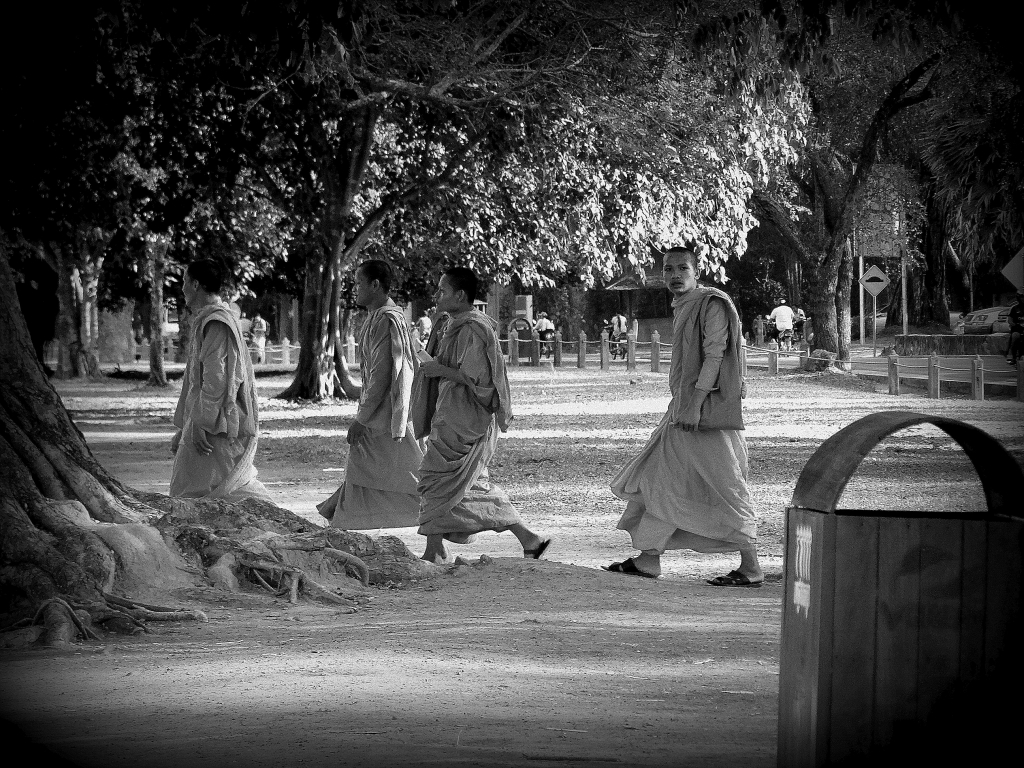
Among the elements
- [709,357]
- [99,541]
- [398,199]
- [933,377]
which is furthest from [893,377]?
[99,541]

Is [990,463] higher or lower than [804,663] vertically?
higher

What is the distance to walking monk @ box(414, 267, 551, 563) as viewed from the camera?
7.93 meters

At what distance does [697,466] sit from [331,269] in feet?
52.3

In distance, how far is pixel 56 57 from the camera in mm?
16484

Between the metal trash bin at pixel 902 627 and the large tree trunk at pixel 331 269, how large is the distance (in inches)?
738

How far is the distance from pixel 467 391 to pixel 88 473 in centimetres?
233

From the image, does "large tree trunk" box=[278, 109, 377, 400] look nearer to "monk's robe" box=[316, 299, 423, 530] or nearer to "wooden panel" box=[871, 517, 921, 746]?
"monk's robe" box=[316, 299, 423, 530]

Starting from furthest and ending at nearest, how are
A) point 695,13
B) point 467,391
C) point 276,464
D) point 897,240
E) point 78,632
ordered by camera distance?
point 897,240, point 276,464, point 695,13, point 467,391, point 78,632

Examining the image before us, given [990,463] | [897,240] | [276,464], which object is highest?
[897,240]

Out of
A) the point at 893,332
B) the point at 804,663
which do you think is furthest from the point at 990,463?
the point at 893,332

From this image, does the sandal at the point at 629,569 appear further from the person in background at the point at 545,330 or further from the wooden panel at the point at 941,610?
the person in background at the point at 545,330

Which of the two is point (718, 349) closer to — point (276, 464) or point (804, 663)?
point (804, 663)

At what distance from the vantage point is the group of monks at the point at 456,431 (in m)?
7.52

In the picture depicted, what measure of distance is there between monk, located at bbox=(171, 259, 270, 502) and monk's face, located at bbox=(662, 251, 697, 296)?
2796 mm
